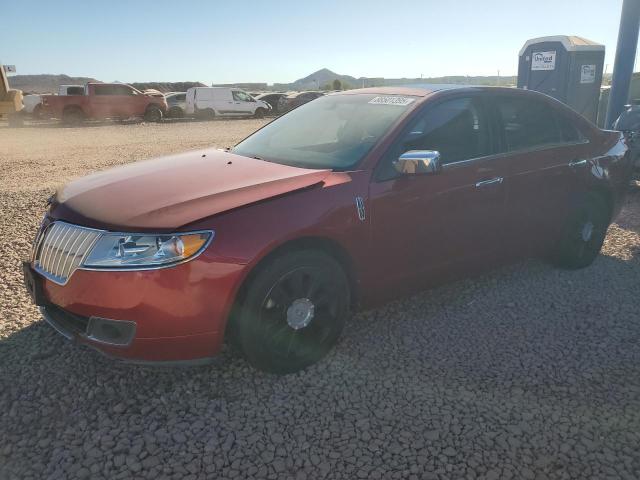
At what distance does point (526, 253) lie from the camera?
4.38m

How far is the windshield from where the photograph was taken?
11.3ft

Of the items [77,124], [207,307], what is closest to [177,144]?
[77,124]

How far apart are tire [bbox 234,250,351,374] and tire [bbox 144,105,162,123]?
23.6 metres

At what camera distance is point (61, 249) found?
9.26 feet

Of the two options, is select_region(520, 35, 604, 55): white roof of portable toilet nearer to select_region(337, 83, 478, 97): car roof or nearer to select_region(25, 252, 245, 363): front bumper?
select_region(337, 83, 478, 97): car roof

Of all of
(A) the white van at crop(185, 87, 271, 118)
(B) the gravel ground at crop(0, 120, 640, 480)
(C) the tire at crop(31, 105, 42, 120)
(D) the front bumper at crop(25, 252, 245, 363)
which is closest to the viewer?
(B) the gravel ground at crop(0, 120, 640, 480)

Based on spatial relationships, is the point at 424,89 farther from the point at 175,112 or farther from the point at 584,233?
the point at 175,112

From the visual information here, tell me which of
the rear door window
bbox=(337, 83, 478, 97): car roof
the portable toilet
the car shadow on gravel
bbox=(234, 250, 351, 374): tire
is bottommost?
the car shadow on gravel

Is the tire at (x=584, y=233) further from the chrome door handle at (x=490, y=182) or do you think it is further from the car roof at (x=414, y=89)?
the car roof at (x=414, y=89)

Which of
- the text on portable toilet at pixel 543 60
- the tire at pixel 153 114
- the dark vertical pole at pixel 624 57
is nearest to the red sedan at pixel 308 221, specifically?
the dark vertical pole at pixel 624 57

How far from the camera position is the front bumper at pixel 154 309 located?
2570 millimetres

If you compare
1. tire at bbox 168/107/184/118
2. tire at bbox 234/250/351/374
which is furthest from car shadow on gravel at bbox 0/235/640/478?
tire at bbox 168/107/184/118

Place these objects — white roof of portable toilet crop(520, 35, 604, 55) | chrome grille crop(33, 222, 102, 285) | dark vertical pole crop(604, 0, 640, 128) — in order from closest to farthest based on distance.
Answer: chrome grille crop(33, 222, 102, 285) → dark vertical pole crop(604, 0, 640, 128) → white roof of portable toilet crop(520, 35, 604, 55)

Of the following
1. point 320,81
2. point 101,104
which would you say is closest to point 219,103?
point 101,104
